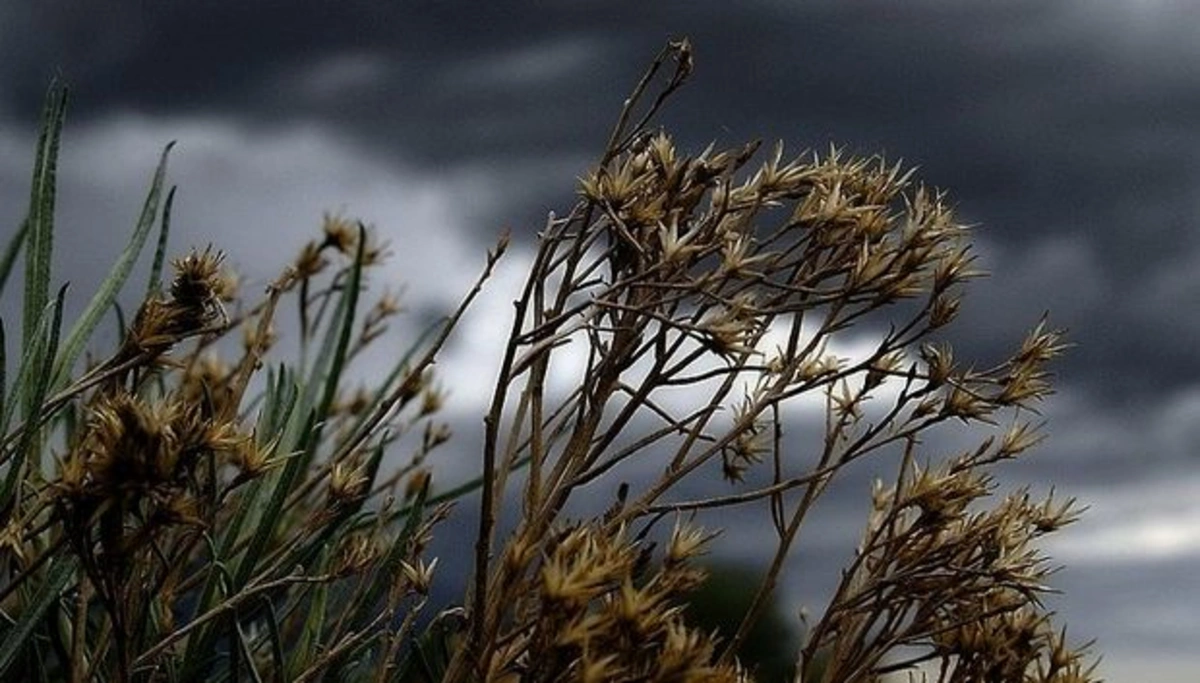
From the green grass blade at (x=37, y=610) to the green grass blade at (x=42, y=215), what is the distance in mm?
613

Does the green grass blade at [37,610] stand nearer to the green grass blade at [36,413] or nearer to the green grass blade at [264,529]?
the green grass blade at [36,413]

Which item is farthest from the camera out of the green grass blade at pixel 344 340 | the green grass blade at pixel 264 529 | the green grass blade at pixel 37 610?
the green grass blade at pixel 344 340

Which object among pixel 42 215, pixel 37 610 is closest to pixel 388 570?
pixel 37 610

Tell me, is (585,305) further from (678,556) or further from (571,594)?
(571,594)

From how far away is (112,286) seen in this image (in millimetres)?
3615

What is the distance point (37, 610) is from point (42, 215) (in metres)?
0.89

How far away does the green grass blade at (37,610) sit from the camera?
9.27 feet

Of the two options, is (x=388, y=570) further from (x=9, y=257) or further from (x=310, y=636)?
(x=9, y=257)

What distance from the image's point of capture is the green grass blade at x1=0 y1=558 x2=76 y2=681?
2.82 m

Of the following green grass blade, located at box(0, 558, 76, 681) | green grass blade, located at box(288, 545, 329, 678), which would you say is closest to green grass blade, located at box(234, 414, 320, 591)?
green grass blade, located at box(288, 545, 329, 678)

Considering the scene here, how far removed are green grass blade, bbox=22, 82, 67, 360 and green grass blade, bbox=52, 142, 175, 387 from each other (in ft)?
0.28

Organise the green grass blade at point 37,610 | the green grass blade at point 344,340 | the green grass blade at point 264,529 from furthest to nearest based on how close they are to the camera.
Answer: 1. the green grass blade at point 344,340
2. the green grass blade at point 264,529
3. the green grass blade at point 37,610

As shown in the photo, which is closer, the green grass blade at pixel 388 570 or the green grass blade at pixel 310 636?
the green grass blade at pixel 388 570

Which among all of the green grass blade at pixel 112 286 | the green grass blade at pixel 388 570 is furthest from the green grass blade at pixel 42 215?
the green grass blade at pixel 388 570
